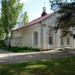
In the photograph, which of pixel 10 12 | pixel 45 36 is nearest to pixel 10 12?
pixel 10 12

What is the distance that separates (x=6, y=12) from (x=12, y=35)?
7.78 metres

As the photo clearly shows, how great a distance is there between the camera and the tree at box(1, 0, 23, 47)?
39.0 m

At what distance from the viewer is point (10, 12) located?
3900cm

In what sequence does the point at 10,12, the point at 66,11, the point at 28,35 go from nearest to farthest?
1. the point at 66,11
2. the point at 28,35
3. the point at 10,12

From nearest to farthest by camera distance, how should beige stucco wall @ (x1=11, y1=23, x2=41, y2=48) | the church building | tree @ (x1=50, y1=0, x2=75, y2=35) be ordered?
tree @ (x1=50, y1=0, x2=75, y2=35)
the church building
beige stucco wall @ (x1=11, y1=23, x2=41, y2=48)

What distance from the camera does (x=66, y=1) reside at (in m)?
22.1

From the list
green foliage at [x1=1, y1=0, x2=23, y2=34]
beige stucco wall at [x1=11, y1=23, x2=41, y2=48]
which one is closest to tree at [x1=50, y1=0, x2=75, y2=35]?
beige stucco wall at [x1=11, y1=23, x2=41, y2=48]

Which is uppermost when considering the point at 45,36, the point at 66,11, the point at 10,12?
the point at 10,12

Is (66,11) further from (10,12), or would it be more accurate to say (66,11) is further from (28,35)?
(10,12)

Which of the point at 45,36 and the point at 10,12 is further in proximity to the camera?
the point at 10,12

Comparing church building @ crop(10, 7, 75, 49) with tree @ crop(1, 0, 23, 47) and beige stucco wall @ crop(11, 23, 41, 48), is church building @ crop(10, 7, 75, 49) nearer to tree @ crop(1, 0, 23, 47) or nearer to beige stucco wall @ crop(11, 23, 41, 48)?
beige stucco wall @ crop(11, 23, 41, 48)

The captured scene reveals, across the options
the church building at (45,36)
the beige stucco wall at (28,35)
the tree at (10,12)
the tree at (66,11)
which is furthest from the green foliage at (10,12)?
the tree at (66,11)

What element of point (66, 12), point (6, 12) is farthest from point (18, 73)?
point (6, 12)

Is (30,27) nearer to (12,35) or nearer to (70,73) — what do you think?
(12,35)
